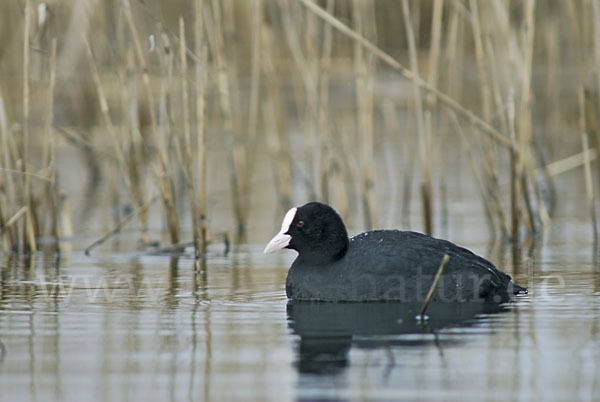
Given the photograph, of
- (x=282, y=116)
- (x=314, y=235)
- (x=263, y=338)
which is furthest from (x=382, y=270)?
(x=282, y=116)

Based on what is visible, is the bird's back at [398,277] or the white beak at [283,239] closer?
the bird's back at [398,277]

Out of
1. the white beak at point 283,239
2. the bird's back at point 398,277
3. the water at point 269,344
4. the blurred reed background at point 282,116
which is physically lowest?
the water at point 269,344

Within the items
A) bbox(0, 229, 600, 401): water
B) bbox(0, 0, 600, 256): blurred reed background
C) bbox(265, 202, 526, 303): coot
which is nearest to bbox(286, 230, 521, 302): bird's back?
bbox(265, 202, 526, 303): coot

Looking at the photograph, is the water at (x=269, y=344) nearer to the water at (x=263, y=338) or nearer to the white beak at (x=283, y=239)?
the water at (x=263, y=338)

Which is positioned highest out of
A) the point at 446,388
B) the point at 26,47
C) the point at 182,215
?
the point at 26,47

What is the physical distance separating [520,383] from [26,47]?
4393 millimetres

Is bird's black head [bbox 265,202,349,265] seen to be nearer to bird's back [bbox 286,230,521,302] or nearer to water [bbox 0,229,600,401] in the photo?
bird's back [bbox 286,230,521,302]

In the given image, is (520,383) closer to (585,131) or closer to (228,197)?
(585,131)

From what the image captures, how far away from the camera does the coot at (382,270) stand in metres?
6.08

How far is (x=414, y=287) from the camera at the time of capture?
19.9 feet

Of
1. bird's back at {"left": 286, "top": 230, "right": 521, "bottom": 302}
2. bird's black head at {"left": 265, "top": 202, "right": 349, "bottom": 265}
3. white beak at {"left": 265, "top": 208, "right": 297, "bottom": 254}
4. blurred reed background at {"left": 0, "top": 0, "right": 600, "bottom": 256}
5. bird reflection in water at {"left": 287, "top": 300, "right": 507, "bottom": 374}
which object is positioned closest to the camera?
bird reflection in water at {"left": 287, "top": 300, "right": 507, "bottom": 374}

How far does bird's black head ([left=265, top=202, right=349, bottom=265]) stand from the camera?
20.6 feet

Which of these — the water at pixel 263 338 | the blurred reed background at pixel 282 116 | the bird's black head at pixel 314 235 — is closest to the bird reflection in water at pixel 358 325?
the water at pixel 263 338

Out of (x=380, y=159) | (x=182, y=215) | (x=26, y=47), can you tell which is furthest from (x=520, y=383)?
(x=380, y=159)
